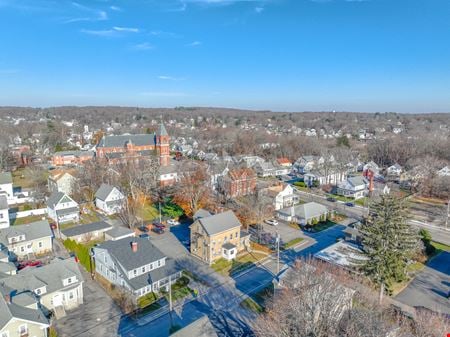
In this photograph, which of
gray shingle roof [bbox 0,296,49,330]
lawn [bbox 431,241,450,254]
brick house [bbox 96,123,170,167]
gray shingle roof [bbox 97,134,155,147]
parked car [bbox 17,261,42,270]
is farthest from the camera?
gray shingle roof [bbox 97,134,155,147]

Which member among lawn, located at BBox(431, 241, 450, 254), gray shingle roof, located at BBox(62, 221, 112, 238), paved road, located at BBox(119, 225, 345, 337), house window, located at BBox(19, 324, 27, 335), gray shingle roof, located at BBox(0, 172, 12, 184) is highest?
gray shingle roof, located at BBox(0, 172, 12, 184)

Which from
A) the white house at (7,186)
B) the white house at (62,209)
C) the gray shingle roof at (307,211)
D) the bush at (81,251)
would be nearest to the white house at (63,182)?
the white house at (7,186)

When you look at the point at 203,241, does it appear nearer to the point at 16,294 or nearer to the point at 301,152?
the point at 16,294

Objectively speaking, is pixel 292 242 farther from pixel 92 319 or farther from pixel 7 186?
pixel 7 186

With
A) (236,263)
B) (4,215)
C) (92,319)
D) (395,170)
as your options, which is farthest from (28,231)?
(395,170)

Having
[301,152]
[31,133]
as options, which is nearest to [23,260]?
[301,152]

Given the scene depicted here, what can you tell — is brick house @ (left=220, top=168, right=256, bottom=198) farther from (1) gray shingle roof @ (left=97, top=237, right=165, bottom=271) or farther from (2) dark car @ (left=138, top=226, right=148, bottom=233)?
(1) gray shingle roof @ (left=97, top=237, right=165, bottom=271)

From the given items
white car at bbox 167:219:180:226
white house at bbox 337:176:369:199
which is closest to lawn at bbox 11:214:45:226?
white car at bbox 167:219:180:226
